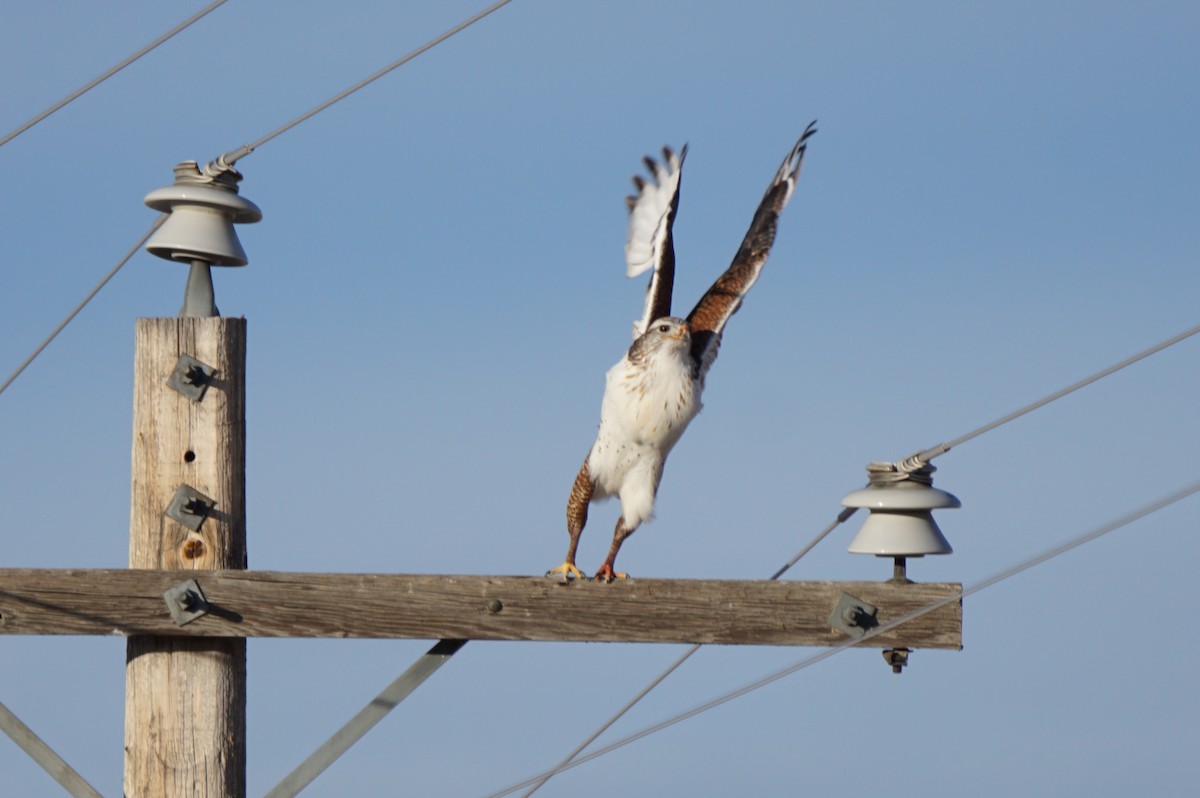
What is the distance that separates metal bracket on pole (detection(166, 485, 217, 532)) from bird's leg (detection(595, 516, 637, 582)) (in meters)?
1.19

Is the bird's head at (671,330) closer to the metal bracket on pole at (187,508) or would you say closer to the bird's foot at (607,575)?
the bird's foot at (607,575)

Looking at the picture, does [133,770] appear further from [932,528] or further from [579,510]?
[932,528]

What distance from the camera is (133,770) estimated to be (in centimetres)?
428

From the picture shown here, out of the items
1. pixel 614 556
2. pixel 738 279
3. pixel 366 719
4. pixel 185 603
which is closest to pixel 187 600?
pixel 185 603

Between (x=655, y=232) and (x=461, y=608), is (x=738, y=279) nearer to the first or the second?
(x=655, y=232)

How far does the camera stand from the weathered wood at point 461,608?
13.8ft

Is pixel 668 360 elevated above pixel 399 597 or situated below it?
above

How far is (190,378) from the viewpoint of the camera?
434cm

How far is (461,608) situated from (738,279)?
2107 mm

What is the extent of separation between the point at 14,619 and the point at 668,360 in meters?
2.28

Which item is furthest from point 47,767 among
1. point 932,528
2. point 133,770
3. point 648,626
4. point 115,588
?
point 932,528

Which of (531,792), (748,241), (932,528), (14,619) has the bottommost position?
(531,792)

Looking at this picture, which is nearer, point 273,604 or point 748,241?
point 273,604

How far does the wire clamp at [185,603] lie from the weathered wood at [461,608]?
0.02 m
